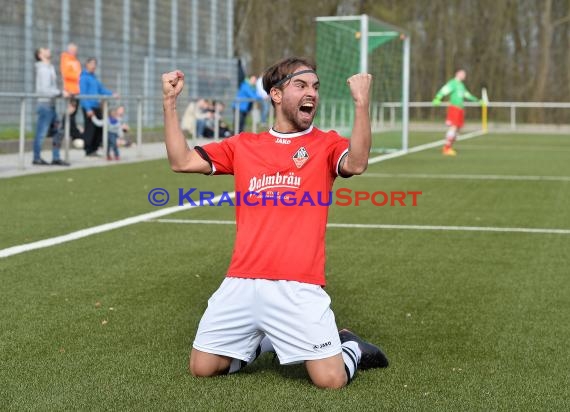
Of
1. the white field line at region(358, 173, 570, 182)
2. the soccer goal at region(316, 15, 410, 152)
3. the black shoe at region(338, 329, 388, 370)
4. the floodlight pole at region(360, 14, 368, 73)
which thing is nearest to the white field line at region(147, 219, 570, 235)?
the black shoe at region(338, 329, 388, 370)

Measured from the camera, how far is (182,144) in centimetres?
507

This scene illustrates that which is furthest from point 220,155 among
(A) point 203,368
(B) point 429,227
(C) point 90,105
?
(C) point 90,105

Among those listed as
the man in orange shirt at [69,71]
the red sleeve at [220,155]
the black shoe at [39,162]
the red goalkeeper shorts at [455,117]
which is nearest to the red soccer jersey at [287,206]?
the red sleeve at [220,155]

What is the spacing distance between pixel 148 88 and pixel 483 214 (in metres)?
19.3

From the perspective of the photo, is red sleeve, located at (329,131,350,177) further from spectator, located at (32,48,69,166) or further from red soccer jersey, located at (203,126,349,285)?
spectator, located at (32,48,69,166)

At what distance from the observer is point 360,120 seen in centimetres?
A: 475

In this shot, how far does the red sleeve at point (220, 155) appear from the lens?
5.21 m

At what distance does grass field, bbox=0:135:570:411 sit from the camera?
4.75 m

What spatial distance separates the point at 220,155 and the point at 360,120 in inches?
31.0

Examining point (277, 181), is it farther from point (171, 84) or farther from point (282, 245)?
point (171, 84)

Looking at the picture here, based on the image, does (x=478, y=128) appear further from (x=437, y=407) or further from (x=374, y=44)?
(x=437, y=407)

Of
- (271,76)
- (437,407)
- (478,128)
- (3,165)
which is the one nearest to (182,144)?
(271,76)

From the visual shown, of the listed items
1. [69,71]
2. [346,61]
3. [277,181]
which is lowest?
[277,181]

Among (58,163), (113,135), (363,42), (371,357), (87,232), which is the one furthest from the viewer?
(363,42)
